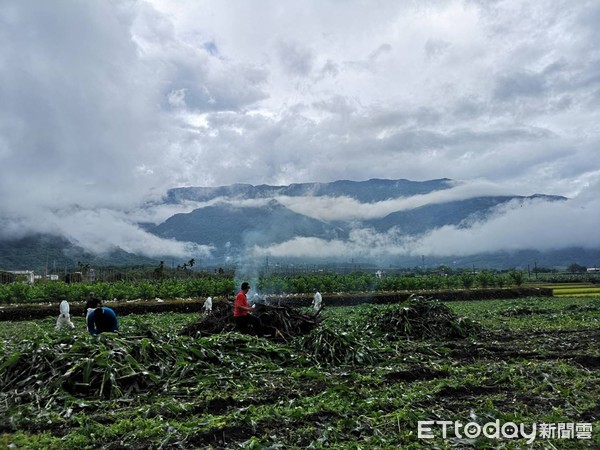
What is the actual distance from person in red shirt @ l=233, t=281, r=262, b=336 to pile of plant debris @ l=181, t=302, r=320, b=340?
0.14m

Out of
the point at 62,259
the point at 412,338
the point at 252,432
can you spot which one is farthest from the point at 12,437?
the point at 62,259

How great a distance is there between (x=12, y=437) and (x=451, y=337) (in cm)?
1094

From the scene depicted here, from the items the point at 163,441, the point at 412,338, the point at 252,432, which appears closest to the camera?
the point at 163,441

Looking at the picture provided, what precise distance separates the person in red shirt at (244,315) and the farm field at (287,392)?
1098 mm

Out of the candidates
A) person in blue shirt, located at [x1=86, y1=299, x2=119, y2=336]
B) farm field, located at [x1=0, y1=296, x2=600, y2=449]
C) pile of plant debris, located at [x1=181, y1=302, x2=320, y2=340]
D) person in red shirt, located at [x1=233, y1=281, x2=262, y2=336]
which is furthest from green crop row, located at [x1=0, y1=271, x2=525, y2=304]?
farm field, located at [x1=0, y1=296, x2=600, y2=449]

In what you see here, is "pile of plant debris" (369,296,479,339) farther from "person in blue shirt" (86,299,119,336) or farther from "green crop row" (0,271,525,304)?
"green crop row" (0,271,525,304)

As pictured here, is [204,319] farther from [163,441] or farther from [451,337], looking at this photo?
[163,441]

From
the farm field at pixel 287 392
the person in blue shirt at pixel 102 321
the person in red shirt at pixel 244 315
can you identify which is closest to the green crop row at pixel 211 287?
the person in red shirt at pixel 244 315

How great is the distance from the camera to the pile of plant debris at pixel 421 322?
45.0ft

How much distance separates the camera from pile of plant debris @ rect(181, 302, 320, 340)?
41.4 ft

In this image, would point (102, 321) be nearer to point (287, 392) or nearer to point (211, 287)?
point (287, 392)

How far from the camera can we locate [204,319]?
13695 mm

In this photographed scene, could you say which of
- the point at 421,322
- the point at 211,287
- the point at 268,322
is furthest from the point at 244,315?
the point at 211,287

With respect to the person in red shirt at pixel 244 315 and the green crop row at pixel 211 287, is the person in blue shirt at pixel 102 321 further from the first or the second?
the green crop row at pixel 211 287
